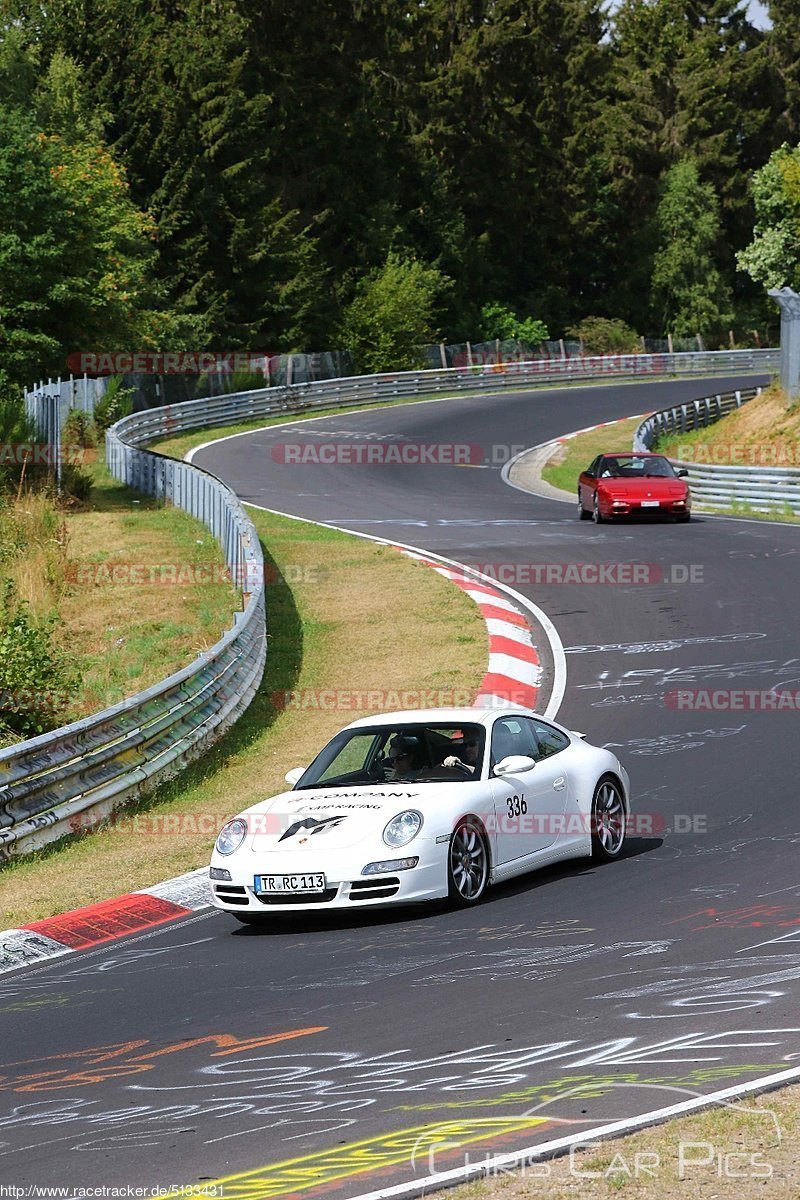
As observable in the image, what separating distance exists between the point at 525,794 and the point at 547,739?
33.0 inches

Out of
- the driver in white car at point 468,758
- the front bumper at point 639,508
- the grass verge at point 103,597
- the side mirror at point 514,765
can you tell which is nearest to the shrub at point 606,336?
the front bumper at point 639,508

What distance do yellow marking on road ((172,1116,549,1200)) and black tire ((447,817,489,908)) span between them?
14.2 feet

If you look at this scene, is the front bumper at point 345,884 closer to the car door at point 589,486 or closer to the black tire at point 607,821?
the black tire at point 607,821

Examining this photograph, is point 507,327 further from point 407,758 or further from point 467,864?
point 467,864

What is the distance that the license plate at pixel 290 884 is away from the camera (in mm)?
10453

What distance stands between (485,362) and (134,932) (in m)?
65.6

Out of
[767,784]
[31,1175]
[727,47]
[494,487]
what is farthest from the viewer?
[727,47]

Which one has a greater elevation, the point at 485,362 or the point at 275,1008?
the point at 485,362

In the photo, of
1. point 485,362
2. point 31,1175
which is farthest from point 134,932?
point 485,362

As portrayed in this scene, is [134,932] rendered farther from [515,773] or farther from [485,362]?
[485,362]

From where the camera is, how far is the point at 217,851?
1104 cm

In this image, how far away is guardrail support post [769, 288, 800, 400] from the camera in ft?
142

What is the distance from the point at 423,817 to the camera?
1055 cm

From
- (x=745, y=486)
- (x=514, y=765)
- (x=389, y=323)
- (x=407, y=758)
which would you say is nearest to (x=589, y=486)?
(x=745, y=486)
